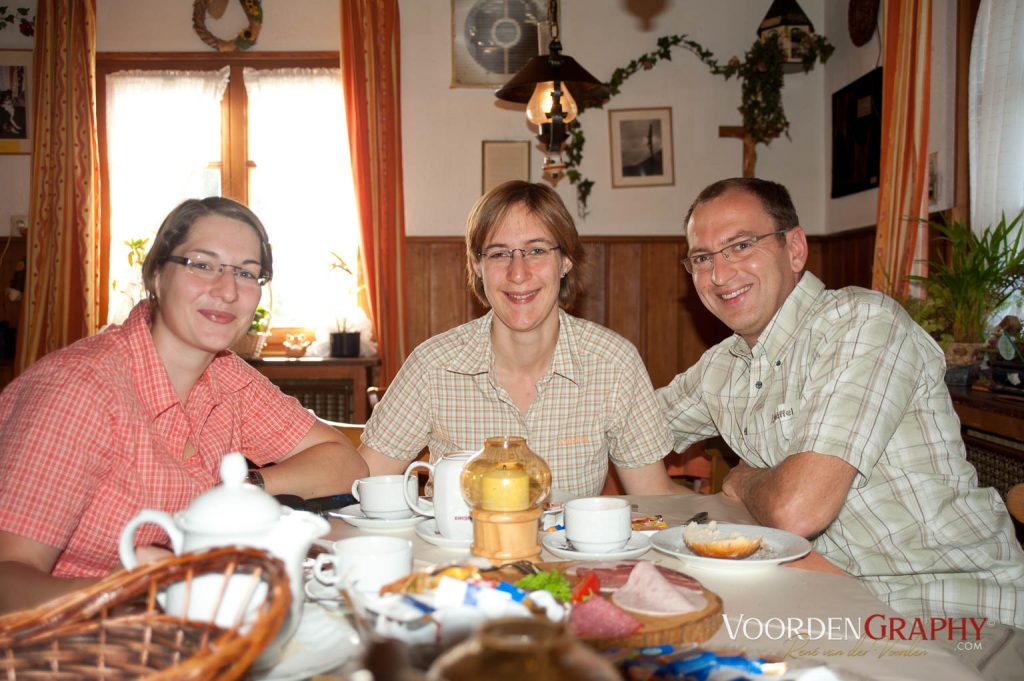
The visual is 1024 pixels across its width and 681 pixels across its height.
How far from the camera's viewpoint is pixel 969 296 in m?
3.31

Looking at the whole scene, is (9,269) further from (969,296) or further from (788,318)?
(969,296)

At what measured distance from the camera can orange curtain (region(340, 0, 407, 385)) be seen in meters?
5.56

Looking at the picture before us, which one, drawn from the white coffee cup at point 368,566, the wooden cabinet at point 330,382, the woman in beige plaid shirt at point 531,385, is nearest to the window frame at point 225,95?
the wooden cabinet at point 330,382

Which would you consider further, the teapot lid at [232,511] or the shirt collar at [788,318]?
the shirt collar at [788,318]

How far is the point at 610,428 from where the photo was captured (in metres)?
2.27

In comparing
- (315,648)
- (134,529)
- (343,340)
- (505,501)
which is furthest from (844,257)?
(134,529)

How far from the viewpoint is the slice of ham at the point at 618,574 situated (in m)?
1.15

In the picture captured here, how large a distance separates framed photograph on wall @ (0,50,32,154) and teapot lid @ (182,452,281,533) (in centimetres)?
579

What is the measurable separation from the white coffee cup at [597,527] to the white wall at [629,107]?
4.49 m

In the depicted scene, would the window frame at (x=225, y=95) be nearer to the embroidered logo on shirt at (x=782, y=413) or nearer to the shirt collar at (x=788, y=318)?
the shirt collar at (x=788, y=318)

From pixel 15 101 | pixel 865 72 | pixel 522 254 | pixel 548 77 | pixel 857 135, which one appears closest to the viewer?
pixel 522 254

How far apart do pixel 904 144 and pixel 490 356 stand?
2.73 metres

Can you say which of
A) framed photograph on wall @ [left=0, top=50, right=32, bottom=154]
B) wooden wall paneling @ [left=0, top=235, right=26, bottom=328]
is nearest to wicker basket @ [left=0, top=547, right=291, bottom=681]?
wooden wall paneling @ [left=0, top=235, right=26, bottom=328]

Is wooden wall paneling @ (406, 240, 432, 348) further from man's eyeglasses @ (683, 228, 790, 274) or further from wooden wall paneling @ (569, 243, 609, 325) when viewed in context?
man's eyeglasses @ (683, 228, 790, 274)
